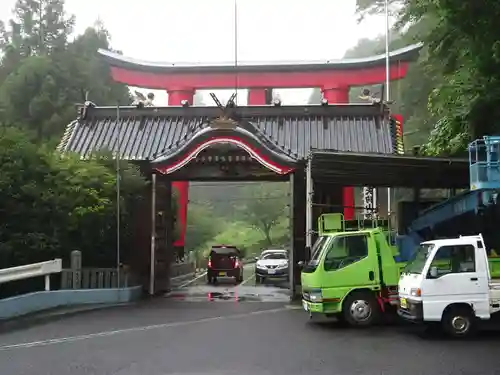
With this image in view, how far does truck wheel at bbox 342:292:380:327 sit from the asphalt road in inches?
14.5

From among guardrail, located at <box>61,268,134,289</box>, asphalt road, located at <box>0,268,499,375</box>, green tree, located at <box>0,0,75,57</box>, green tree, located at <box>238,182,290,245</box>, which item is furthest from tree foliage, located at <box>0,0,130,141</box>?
green tree, located at <box>238,182,290,245</box>

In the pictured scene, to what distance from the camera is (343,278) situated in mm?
12719

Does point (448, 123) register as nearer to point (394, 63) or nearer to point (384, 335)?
point (384, 335)

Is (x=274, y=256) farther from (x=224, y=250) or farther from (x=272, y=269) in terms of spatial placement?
(x=224, y=250)

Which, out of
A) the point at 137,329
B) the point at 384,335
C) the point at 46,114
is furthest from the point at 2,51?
the point at 384,335

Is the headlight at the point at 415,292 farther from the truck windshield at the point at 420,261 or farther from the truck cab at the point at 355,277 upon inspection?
the truck cab at the point at 355,277

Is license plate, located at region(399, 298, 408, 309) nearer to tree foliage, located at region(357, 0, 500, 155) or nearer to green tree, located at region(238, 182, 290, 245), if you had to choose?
tree foliage, located at region(357, 0, 500, 155)

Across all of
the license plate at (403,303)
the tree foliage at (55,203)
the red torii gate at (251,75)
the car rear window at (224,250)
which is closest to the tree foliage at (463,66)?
the license plate at (403,303)

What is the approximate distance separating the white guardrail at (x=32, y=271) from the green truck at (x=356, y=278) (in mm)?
7077

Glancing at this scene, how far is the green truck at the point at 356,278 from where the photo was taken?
1270cm

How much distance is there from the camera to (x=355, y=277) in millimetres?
12711

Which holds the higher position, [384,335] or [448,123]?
[448,123]

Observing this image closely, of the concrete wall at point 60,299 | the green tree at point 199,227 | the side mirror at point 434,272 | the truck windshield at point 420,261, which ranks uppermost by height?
the green tree at point 199,227

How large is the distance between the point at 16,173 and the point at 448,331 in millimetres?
11281
